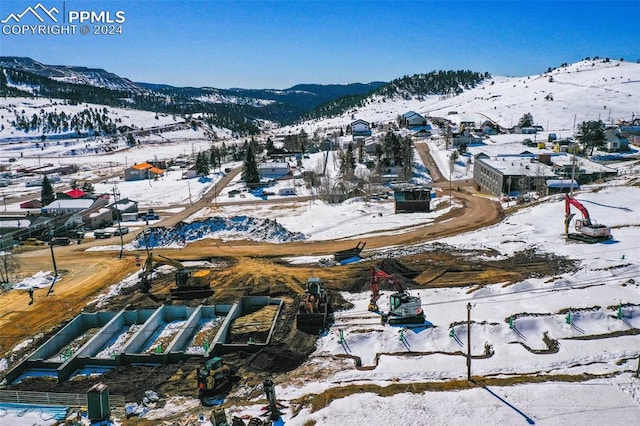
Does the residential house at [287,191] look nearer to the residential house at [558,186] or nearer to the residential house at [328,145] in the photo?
the residential house at [558,186]

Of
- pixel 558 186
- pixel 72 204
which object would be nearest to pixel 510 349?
pixel 558 186

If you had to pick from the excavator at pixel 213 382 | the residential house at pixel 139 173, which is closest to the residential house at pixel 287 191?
the residential house at pixel 139 173

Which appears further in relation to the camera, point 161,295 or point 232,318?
point 161,295

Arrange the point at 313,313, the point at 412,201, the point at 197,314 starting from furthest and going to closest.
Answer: the point at 412,201 < the point at 197,314 < the point at 313,313

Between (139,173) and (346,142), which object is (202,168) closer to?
(139,173)

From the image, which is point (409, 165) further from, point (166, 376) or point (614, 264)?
point (166, 376)

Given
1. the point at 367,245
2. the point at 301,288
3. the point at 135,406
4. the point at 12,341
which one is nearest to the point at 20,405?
the point at 135,406

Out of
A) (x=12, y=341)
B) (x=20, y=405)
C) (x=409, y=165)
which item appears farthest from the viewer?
(x=409, y=165)

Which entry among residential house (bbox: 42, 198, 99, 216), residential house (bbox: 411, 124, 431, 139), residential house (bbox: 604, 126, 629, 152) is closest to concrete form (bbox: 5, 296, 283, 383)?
residential house (bbox: 42, 198, 99, 216)

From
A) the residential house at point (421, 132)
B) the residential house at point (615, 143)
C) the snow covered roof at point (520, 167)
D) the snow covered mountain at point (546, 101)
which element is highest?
the snow covered mountain at point (546, 101)
